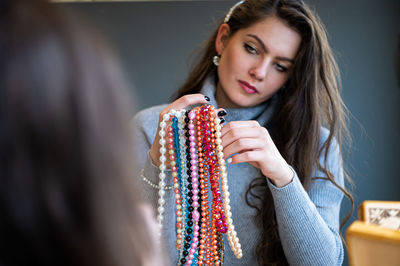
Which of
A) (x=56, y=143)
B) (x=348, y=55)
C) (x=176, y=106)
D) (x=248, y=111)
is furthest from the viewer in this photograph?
(x=348, y=55)

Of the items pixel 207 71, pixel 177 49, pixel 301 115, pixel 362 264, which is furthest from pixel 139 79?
pixel 362 264

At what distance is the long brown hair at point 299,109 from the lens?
1.14 meters

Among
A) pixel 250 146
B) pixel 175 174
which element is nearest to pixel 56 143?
pixel 175 174

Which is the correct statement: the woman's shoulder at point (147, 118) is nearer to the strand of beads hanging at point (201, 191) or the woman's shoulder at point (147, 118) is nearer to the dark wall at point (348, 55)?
the strand of beads hanging at point (201, 191)

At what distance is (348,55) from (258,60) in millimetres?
1083

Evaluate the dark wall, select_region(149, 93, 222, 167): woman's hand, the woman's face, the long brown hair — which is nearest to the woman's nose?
the woman's face

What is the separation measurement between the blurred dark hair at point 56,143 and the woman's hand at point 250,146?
20.5 inches

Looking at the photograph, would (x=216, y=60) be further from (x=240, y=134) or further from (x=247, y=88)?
(x=240, y=134)

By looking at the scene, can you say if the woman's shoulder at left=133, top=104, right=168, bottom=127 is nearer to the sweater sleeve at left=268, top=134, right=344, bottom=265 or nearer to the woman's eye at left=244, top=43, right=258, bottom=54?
the woman's eye at left=244, top=43, right=258, bottom=54

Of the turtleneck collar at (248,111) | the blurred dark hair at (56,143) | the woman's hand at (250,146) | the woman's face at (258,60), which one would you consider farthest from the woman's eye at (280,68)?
the blurred dark hair at (56,143)

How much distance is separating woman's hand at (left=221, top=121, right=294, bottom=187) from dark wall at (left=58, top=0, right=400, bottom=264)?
1.29 metres

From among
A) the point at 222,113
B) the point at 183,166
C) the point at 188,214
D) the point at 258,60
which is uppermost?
the point at 258,60

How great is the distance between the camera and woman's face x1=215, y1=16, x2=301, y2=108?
1.14 metres

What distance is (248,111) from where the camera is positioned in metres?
1.25
